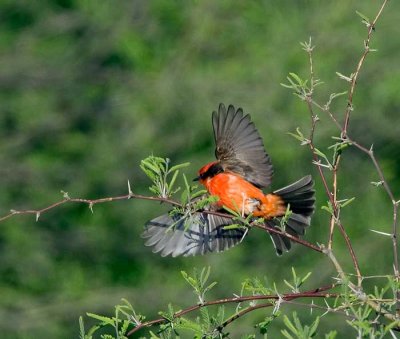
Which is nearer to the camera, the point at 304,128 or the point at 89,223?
the point at 304,128

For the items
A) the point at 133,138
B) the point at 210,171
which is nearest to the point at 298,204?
the point at 210,171

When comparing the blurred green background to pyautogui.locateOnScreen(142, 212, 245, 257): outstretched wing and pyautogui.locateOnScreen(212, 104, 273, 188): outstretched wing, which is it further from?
pyautogui.locateOnScreen(142, 212, 245, 257): outstretched wing

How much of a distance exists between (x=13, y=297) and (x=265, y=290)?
873 cm

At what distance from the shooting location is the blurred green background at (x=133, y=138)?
10.7 metres

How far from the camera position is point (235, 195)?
3.83 m

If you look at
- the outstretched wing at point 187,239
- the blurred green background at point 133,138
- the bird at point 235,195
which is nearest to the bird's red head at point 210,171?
the bird at point 235,195

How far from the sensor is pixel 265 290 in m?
2.48

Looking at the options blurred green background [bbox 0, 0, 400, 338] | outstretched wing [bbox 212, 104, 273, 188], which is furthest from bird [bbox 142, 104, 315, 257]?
blurred green background [bbox 0, 0, 400, 338]

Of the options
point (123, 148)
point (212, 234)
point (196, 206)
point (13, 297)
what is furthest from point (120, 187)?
point (196, 206)

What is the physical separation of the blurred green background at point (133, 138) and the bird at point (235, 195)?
20.8 feet

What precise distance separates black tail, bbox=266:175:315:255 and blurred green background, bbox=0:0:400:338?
6.40m

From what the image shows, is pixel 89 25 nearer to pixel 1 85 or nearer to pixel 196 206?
pixel 1 85

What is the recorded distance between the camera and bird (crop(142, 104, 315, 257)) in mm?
3785

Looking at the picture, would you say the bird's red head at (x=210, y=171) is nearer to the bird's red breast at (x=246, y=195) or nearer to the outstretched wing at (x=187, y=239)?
the bird's red breast at (x=246, y=195)
